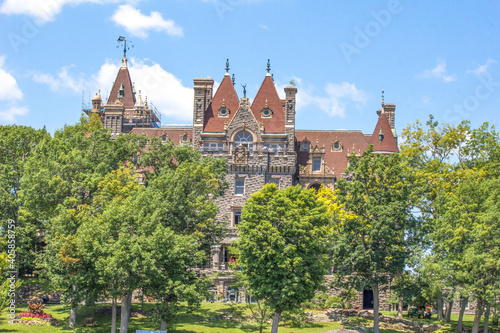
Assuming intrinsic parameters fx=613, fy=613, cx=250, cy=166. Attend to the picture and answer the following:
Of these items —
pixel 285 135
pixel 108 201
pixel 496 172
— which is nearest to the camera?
pixel 108 201

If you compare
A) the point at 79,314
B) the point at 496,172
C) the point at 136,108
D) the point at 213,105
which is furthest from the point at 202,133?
the point at 496,172

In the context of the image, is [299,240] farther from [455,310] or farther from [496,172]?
[455,310]

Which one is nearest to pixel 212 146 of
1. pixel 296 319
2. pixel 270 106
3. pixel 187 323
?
pixel 270 106

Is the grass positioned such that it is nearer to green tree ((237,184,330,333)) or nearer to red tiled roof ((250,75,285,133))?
green tree ((237,184,330,333))

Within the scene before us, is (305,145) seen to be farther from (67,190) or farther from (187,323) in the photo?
(67,190)

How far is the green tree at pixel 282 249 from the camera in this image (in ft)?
138

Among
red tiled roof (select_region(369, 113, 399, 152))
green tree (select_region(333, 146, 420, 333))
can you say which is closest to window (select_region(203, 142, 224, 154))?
red tiled roof (select_region(369, 113, 399, 152))

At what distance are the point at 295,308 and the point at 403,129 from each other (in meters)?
24.5

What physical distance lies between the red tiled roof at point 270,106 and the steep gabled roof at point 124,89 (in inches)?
776

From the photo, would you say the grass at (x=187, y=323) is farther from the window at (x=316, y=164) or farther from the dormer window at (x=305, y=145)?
the dormer window at (x=305, y=145)

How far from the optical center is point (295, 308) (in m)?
43.4

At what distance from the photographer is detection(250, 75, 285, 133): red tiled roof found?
6506cm

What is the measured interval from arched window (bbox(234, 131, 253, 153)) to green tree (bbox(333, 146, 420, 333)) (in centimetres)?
1723

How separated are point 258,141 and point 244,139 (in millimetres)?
1520
